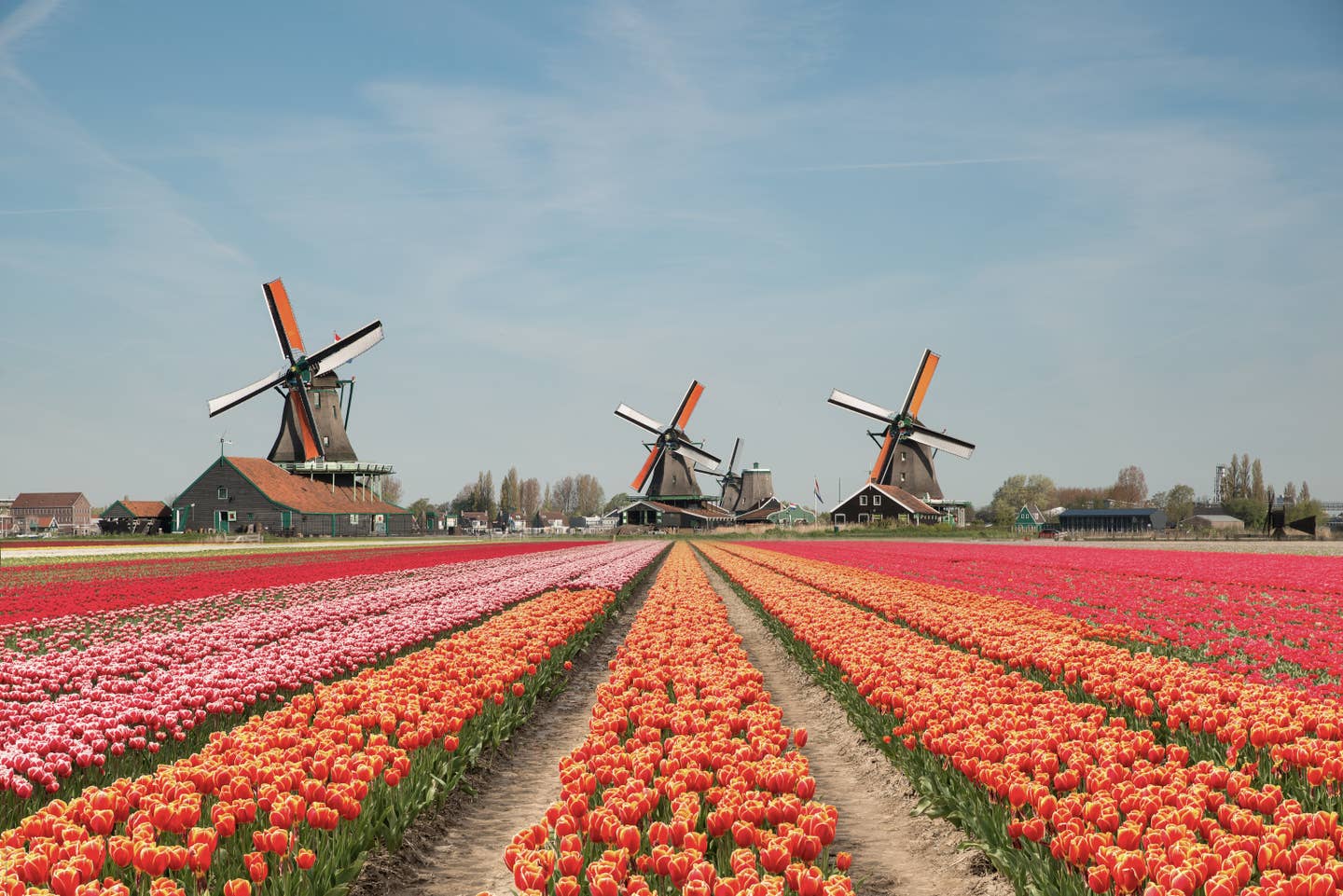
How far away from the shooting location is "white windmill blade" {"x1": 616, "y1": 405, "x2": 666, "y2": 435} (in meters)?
99.0

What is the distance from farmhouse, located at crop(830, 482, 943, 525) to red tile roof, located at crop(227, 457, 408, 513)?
42600 mm

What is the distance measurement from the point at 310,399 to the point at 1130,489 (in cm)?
16185

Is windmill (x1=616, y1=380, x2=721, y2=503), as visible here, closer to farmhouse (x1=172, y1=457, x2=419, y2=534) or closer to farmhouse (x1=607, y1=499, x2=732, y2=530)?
farmhouse (x1=607, y1=499, x2=732, y2=530)

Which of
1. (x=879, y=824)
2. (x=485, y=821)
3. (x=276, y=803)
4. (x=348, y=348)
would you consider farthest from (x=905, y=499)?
(x=276, y=803)

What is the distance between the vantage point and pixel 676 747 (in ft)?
20.2

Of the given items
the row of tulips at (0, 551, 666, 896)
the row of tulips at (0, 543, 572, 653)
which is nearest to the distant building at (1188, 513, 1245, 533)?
the row of tulips at (0, 543, 572, 653)

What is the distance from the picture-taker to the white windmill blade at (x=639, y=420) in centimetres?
9900

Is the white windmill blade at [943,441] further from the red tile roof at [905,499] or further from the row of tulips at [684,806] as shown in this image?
the row of tulips at [684,806]

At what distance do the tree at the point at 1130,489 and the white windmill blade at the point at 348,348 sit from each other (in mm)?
133470

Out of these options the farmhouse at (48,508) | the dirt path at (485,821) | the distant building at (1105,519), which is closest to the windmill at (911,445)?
the distant building at (1105,519)

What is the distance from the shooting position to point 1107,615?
15852mm

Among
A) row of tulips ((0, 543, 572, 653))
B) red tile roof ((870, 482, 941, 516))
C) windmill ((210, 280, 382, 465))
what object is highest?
windmill ((210, 280, 382, 465))

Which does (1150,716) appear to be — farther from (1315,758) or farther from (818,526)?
(818,526)

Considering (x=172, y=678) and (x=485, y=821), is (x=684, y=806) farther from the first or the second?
(x=172, y=678)
